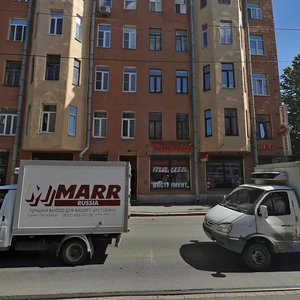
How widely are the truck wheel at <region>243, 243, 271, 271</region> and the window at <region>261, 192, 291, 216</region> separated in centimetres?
93

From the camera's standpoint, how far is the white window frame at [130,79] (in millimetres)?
21072

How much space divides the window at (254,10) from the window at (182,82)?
8.00 metres

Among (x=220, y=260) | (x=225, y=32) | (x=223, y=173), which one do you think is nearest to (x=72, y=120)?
(x=223, y=173)

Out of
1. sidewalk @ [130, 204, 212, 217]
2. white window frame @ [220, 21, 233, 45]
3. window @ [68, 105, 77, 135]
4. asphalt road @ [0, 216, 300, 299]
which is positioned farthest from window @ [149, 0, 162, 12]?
asphalt road @ [0, 216, 300, 299]

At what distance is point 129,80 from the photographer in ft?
69.6

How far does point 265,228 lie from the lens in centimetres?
670

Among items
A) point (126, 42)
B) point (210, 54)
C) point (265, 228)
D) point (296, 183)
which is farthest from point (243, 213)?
point (126, 42)

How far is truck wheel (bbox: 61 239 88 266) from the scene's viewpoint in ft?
22.6

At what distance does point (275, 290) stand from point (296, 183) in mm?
2797

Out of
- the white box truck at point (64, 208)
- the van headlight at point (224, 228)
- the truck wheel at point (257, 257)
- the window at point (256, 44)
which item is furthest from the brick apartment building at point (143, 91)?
the truck wheel at point (257, 257)

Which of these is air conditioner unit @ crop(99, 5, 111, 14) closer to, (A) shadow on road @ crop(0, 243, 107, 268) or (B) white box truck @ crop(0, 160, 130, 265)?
(B) white box truck @ crop(0, 160, 130, 265)

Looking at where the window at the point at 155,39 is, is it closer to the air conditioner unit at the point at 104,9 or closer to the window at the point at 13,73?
the air conditioner unit at the point at 104,9

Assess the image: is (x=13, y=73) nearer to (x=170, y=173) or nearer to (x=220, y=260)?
(x=170, y=173)

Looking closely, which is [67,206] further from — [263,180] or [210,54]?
[210,54]
